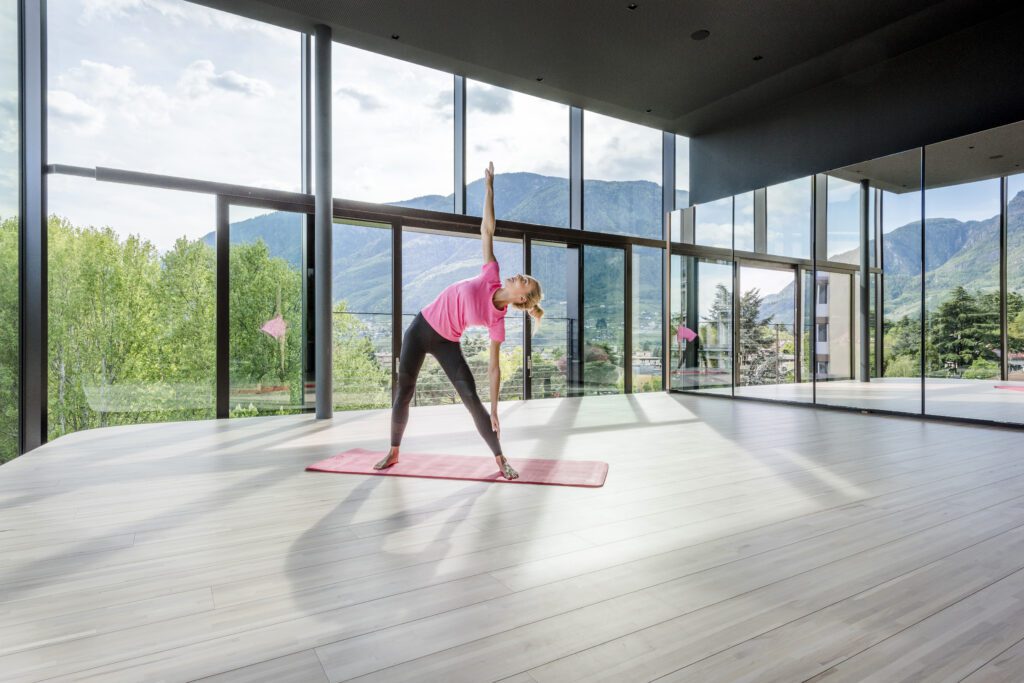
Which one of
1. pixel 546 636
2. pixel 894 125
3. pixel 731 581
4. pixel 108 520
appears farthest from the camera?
pixel 894 125

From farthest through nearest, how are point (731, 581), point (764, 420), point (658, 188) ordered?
point (658, 188), point (764, 420), point (731, 581)

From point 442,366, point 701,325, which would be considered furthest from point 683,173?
point 442,366

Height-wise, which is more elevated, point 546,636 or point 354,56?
point 354,56

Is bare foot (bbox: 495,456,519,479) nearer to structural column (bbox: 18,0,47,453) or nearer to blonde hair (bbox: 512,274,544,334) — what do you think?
blonde hair (bbox: 512,274,544,334)

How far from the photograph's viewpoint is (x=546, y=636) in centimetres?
144

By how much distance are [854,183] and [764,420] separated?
274 cm

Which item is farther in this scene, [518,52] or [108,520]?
[518,52]

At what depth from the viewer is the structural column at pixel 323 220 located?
210 inches

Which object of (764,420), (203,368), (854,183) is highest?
(854,183)

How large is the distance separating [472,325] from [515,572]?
1564mm

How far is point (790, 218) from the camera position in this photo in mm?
6520

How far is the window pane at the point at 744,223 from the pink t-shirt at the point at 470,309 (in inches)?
198

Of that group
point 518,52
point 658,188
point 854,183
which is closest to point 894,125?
point 854,183

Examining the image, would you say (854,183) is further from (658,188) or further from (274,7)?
(274,7)
